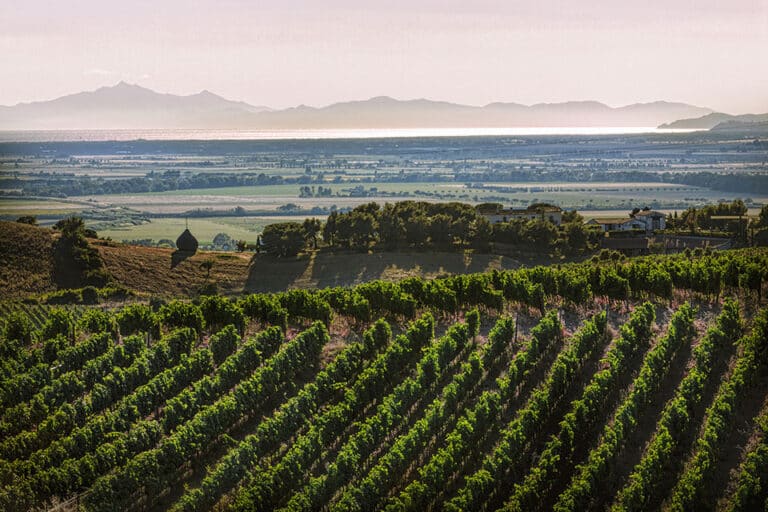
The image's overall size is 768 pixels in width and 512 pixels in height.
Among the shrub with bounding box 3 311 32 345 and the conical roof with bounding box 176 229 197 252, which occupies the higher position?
the shrub with bounding box 3 311 32 345

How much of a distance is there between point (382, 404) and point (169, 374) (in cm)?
608

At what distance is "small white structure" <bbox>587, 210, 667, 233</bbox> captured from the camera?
220 ft

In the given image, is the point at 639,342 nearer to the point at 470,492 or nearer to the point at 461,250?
the point at 470,492

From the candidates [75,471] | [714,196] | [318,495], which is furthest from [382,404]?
[714,196]

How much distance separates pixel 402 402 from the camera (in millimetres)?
23906

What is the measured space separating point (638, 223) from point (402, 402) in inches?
1879

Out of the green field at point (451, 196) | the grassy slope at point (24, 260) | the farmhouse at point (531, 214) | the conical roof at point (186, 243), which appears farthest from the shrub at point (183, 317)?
the green field at point (451, 196)

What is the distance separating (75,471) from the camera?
21000mm

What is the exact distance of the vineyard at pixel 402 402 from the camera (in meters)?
20.7

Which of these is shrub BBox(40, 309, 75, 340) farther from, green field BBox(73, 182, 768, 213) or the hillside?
green field BBox(73, 182, 768, 213)

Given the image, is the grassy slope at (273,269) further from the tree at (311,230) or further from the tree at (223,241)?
the tree at (223,241)

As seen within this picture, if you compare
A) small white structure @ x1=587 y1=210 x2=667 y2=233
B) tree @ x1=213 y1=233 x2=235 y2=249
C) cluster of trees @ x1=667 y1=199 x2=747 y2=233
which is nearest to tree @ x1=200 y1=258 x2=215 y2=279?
small white structure @ x1=587 y1=210 x2=667 y2=233

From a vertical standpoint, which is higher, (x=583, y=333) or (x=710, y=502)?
(x=583, y=333)

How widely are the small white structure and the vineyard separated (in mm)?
34457
